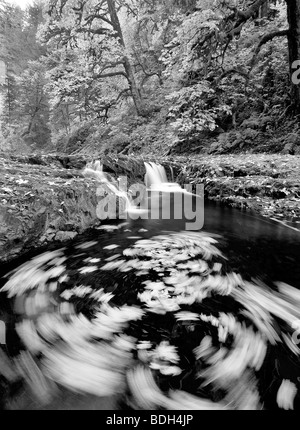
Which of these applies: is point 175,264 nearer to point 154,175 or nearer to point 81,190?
point 81,190

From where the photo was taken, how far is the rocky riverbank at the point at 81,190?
3.64 metres

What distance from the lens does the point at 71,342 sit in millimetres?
2037

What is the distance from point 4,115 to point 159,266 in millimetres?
28730

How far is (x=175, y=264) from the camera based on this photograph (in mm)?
3184

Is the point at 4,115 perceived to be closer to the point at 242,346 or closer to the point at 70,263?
the point at 70,263

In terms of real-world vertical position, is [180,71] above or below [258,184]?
above

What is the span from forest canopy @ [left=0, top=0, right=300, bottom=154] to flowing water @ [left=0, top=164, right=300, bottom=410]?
7.16 m

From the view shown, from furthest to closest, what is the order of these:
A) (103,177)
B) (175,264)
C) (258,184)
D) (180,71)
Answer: (180,71) < (103,177) < (258,184) < (175,264)

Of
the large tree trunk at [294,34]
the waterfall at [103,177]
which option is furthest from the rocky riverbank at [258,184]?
the large tree trunk at [294,34]

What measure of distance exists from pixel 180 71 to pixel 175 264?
859cm

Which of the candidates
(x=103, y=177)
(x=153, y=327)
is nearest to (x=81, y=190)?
(x=103, y=177)

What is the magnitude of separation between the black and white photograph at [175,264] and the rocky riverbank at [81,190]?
0.10 ft

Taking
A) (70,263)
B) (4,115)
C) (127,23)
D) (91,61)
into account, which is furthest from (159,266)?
(4,115)
